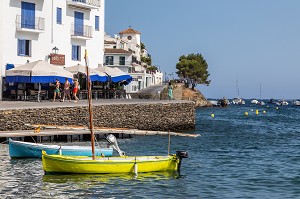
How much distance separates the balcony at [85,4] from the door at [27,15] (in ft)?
16.6

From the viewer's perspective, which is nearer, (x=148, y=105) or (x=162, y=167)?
(x=162, y=167)

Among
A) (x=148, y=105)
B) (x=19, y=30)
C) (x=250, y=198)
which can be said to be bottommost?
(x=250, y=198)

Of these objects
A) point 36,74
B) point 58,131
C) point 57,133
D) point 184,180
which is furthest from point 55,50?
point 184,180

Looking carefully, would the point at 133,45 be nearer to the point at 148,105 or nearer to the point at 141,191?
the point at 148,105

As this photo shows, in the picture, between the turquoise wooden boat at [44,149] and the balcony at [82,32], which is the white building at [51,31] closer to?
the balcony at [82,32]

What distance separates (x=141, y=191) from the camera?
21266mm

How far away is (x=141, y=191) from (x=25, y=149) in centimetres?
823

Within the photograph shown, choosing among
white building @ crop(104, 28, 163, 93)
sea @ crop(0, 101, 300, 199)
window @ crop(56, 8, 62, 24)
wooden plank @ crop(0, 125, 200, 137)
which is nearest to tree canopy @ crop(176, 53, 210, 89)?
white building @ crop(104, 28, 163, 93)

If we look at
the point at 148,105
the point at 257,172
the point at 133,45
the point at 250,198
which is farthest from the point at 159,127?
the point at 133,45

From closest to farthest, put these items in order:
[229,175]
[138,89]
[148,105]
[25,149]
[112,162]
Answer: [112,162] < [229,175] < [25,149] < [148,105] < [138,89]

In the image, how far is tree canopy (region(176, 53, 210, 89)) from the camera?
467 feet

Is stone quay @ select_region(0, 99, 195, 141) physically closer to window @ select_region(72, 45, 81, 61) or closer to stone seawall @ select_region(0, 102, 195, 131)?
stone seawall @ select_region(0, 102, 195, 131)

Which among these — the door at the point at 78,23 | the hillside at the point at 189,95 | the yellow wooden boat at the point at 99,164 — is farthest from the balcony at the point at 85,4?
the hillside at the point at 189,95

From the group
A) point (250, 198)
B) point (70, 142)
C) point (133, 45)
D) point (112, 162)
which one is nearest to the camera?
point (250, 198)
